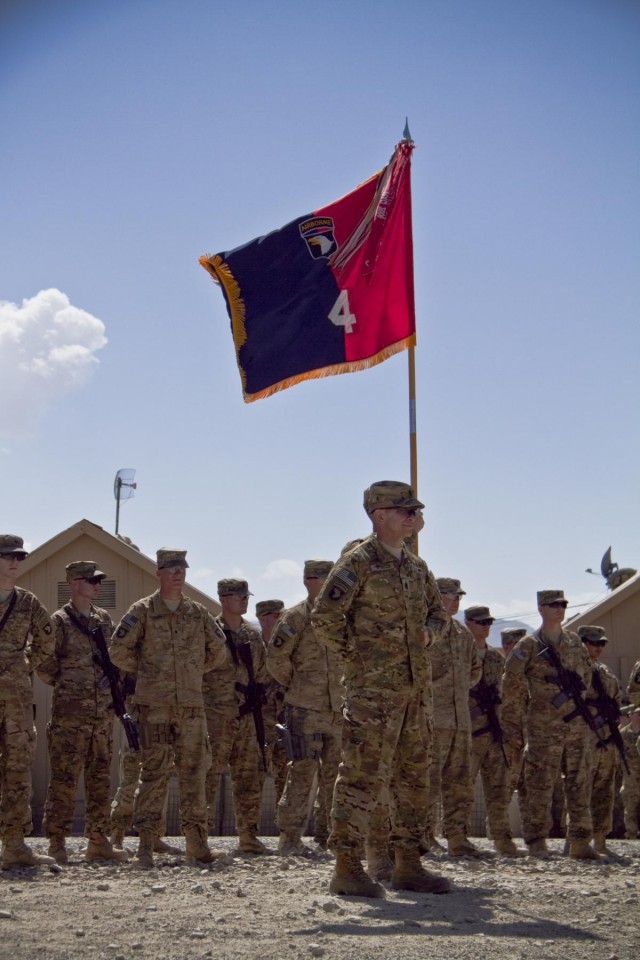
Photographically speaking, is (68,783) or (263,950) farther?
(68,783)

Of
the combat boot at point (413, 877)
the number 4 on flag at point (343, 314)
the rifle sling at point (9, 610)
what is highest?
the number 4 on flag at point (343, 314)

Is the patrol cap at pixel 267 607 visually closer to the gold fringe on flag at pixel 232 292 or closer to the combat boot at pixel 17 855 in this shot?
the gold fringe on flag at pixel 232 292

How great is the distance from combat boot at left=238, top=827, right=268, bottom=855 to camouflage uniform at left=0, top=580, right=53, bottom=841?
Result: 2449 mm

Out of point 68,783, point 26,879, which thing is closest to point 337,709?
point 68,783

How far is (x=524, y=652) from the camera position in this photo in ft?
32.7

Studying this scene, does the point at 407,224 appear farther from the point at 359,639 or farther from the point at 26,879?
the point at 26,879

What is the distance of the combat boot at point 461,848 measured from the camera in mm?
9461

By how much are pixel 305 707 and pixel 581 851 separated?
255 cm

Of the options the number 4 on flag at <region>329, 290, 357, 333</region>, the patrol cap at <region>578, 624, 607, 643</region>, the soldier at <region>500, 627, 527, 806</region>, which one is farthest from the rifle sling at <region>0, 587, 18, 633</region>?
the patrol cap at <region>578, 624, 607, 643</region>

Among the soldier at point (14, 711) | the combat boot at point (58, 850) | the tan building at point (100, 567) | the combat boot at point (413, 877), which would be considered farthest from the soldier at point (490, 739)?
the tan building at point (100, 567)

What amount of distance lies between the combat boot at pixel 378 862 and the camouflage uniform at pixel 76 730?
8.61ft

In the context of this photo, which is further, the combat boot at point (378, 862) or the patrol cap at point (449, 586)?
the patrol cap at point (449, 586)

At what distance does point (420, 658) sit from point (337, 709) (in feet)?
11.3

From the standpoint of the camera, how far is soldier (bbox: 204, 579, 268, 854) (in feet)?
34.3
